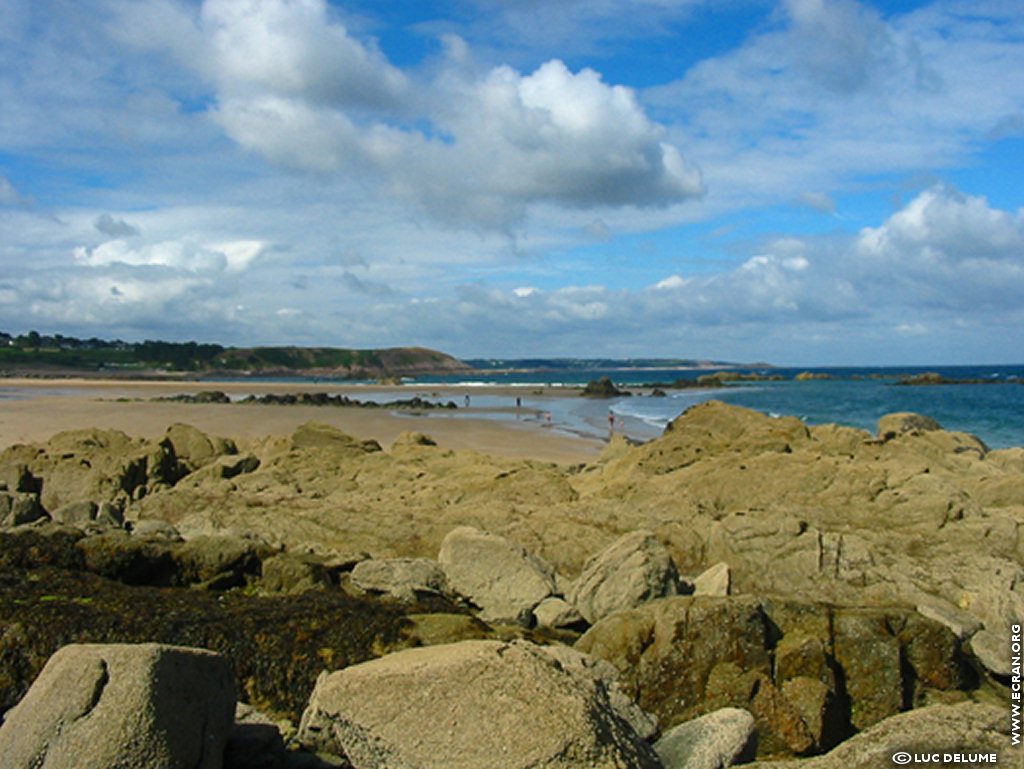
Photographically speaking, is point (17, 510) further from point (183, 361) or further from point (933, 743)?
point (183, 361)

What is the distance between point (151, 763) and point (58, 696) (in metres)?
0.67

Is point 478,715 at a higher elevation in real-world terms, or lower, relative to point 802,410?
higher

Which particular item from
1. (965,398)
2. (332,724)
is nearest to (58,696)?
(332,724)

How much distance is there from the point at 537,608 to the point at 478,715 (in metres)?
4.20

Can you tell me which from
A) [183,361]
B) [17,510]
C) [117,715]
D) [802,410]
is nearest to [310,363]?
[183,361]

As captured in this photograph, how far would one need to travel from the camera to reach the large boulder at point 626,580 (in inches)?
318

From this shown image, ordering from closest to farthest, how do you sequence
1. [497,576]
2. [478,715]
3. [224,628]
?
1. [478,715]
2. [224,628]
3. [497,576]

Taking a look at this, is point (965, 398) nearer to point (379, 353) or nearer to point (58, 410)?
point (58, 410)

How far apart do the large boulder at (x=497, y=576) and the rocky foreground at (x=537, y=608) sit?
23 mm

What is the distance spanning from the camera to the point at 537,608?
8.54 metres

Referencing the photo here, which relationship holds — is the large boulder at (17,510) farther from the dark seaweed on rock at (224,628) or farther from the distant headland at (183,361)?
the distant headland at (183,361)

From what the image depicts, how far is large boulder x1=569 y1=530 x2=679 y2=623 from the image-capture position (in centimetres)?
807

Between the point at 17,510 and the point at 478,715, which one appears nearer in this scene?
the point at 478,715

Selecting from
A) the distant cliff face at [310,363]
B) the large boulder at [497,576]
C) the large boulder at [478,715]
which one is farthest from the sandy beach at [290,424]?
the distant cliff face at [310,363]
